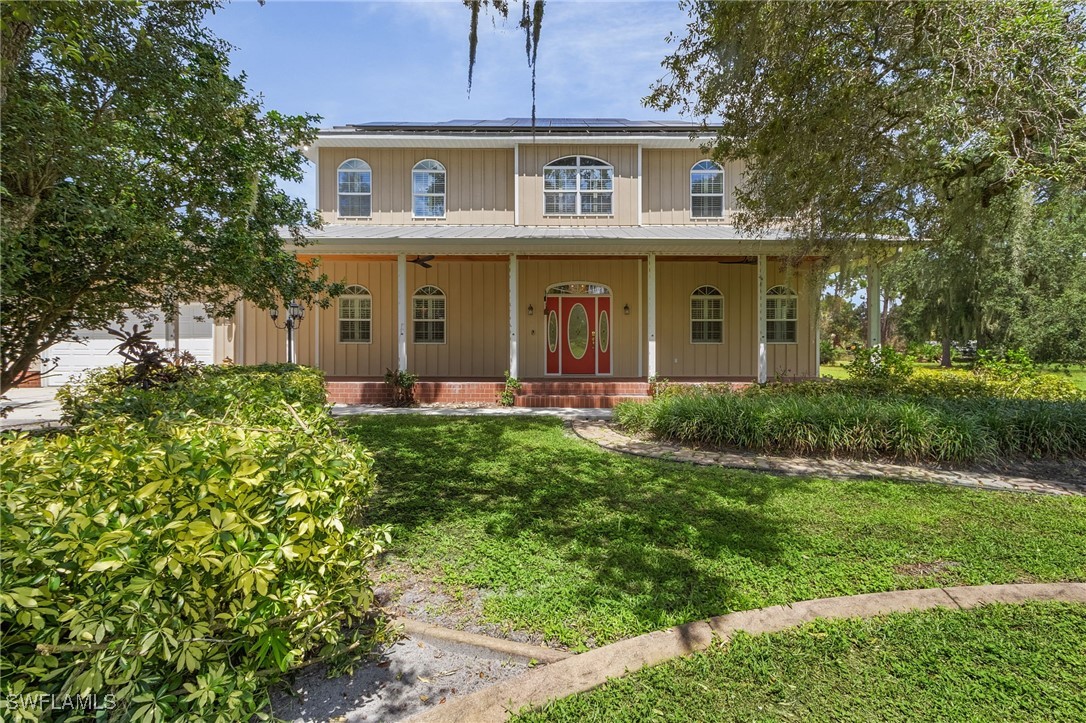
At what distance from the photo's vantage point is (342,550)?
2.12 m

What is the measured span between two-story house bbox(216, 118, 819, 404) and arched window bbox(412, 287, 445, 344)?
0.12 ft

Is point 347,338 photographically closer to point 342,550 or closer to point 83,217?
point 83,217

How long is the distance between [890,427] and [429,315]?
1044cm

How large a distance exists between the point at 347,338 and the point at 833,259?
11.4 m

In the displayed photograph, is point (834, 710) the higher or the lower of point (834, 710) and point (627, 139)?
the lower

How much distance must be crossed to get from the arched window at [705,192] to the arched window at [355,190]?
8758 millimetres

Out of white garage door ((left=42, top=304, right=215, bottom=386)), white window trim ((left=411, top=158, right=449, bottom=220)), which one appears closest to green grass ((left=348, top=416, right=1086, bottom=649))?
white window trim ((left=411, top=158, right=449, bottom=220))

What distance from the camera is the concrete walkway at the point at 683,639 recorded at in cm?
212

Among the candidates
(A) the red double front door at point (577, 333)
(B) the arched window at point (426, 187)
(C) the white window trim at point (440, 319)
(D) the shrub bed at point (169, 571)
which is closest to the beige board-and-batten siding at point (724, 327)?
(A) the red double front door at point (577, 333)

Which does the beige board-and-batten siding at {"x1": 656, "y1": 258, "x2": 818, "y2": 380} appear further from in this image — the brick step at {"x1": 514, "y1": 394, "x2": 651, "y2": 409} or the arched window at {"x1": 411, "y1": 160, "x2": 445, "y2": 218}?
the arched window at {"x1": 411, "y1": 160, "x2": 445, "y2": 218}

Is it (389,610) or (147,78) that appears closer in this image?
(389,610)

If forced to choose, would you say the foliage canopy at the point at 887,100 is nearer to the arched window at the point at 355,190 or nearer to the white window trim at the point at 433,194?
the white window trim at the point at 433,194

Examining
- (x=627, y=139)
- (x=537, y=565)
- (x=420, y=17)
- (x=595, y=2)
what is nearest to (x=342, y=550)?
(x=537, y=565)

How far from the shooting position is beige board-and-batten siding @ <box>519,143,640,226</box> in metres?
12.9
